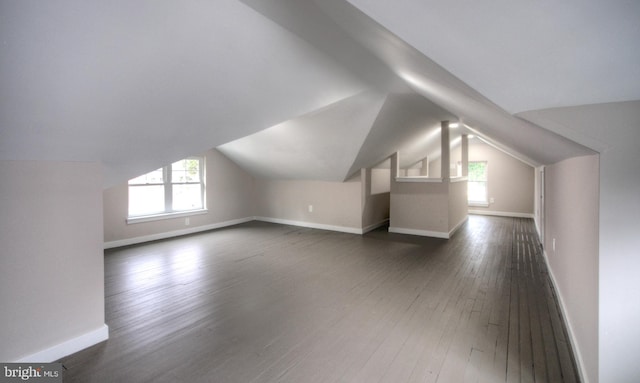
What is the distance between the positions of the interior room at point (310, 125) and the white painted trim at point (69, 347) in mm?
13

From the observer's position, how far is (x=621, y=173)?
138 centimetres

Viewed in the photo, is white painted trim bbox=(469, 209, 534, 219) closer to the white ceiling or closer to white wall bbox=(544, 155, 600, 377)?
white wall bbox=(544, 155, 600, 377)

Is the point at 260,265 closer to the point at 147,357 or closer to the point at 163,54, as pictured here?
the point at 147,357

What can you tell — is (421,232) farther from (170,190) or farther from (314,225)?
(170,190)

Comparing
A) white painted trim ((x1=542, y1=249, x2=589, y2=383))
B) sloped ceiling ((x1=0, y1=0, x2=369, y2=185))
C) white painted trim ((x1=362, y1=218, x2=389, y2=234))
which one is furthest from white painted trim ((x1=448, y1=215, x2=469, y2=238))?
sloped ceiling ((x1=0, y1=0, x2=369, y2=185))

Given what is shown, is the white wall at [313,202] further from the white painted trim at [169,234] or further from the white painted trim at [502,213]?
the white painted trim at [502,213]

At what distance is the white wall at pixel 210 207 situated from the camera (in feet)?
17.7

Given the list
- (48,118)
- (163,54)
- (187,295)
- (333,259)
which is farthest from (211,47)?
(333,259)

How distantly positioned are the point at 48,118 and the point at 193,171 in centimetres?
520

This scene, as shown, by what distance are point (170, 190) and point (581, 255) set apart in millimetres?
6529

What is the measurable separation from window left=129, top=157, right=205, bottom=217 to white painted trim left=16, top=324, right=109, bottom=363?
12.5 ft

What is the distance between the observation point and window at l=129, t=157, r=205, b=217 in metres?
5.91

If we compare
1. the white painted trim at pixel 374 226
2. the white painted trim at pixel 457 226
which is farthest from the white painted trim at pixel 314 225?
the white painted trim at pixel 457 226

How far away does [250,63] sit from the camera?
2359 mm
